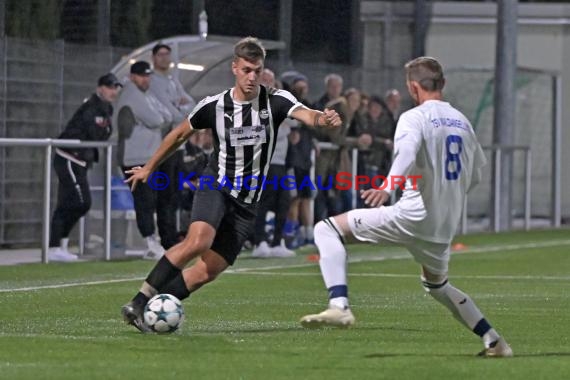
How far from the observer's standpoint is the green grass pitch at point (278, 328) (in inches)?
340

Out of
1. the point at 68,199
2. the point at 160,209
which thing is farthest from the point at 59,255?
the point at 160,209

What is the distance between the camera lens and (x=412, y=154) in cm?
911

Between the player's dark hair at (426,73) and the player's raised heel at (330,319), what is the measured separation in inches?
54.8

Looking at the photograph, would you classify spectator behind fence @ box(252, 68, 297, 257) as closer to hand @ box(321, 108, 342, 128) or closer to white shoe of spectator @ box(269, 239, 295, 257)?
white shoe of spectator @ box(269, 239, 295, 257)

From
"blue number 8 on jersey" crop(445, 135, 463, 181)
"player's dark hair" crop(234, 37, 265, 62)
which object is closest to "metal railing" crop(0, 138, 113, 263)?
"player's dark hair" crop(234, 37, 265, 62)

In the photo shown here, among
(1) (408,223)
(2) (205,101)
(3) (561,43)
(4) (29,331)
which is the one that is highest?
(3) (561,43)

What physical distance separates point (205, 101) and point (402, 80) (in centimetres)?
1754

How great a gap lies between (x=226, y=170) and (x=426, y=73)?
6.80 feet

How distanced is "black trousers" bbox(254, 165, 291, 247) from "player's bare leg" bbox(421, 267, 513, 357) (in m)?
10.4

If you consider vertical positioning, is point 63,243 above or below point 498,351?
above

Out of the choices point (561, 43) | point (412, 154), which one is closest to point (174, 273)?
point (412, 154)

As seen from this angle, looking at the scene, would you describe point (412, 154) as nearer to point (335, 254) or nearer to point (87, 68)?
point (335, 254)

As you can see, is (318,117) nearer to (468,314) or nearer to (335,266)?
(335,266)

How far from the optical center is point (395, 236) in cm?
947
